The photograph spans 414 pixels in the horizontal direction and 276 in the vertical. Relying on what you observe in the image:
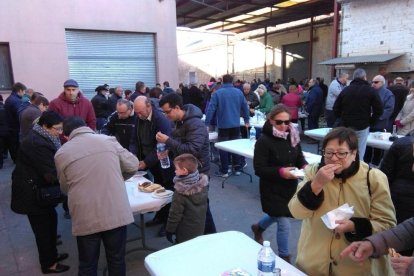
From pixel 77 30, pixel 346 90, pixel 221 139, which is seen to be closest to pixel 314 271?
pixel 346 90

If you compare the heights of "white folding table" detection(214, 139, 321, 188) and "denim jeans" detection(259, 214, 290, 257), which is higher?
"white folding table" detection(214, 139, 321, 188)

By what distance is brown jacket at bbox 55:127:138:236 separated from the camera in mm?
2268

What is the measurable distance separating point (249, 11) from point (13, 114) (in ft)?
39.2

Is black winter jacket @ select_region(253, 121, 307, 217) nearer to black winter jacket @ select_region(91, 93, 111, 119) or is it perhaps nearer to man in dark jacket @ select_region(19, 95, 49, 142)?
man in dark jacket @ select_region(19, 95, 49, 142)

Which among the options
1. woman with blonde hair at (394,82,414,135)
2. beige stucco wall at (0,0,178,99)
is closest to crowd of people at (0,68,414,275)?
woman with blonde hair at (394,82,414,135)

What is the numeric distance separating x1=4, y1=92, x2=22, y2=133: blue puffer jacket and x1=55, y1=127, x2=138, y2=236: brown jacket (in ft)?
17.5

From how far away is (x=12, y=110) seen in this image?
6879mm

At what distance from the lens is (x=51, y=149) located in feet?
9.59

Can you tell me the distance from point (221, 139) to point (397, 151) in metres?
3.83

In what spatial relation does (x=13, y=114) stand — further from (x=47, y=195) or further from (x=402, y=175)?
(x=402, y=175)

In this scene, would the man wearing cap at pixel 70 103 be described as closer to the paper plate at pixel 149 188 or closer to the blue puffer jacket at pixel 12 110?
the paper plate at pixel 149 188

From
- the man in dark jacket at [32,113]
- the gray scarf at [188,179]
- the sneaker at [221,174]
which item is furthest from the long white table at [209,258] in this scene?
the man in dark jacket at [32,113]

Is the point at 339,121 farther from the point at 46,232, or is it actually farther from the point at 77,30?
the point at 77,30

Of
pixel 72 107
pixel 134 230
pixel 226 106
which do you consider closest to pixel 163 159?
pixel 134 230
